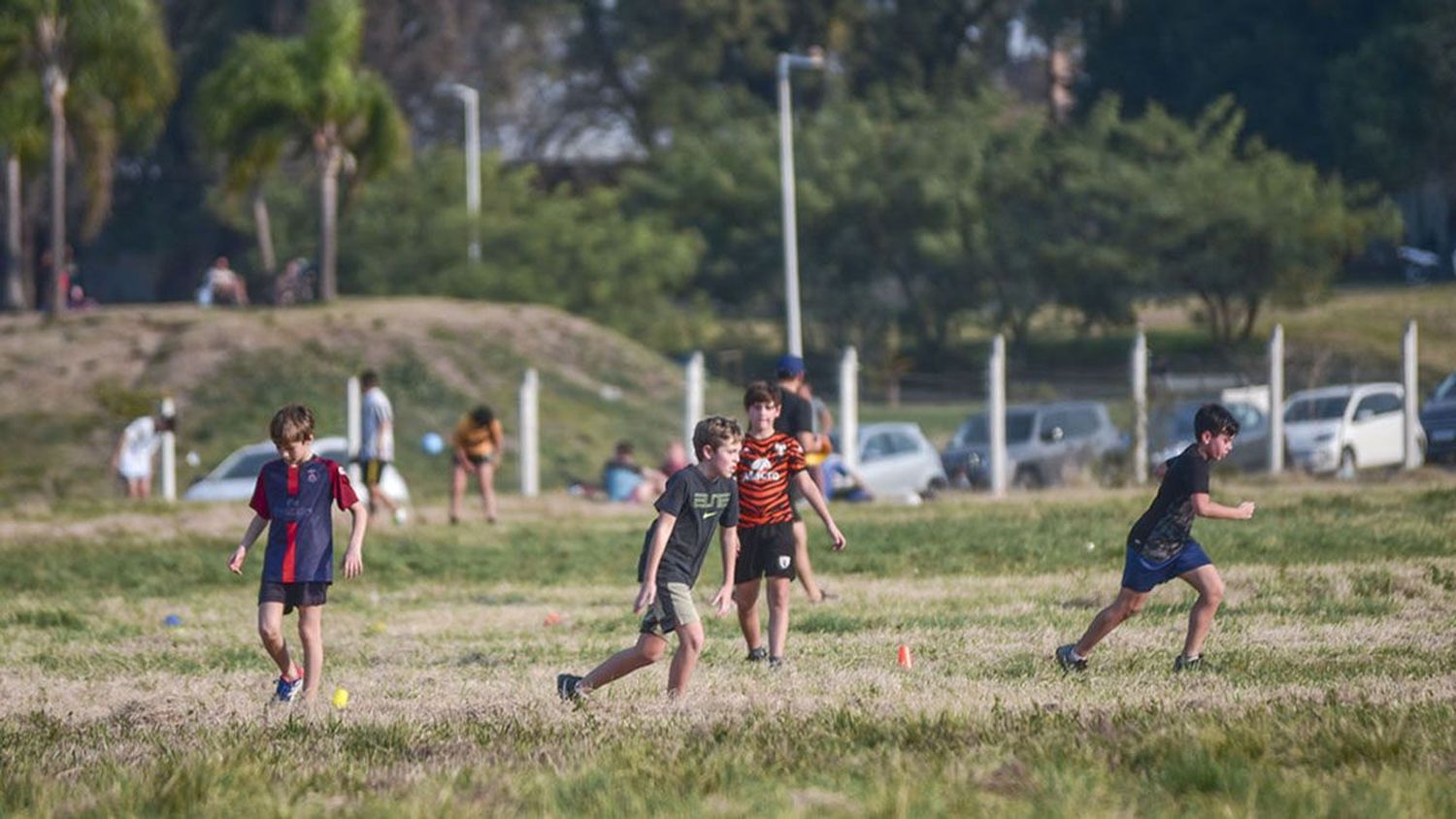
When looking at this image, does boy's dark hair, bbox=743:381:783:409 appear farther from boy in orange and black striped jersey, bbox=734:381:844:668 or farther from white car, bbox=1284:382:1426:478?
white car, bbox=1284:382:1426:478

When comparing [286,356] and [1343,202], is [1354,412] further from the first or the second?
[1343,202]

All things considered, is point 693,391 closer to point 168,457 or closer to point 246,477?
point 246,477

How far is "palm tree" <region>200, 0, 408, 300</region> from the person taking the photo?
3972 centimetres

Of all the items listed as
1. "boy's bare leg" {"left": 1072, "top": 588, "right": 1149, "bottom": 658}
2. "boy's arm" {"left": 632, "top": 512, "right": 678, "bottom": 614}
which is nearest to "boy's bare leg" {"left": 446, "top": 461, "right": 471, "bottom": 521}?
"boy's bare leg" {"left": 1072, "top": 588, "right": 1149, "bottom": 658}

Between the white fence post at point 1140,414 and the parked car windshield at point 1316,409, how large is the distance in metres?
4.45

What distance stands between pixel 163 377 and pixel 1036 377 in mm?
18881

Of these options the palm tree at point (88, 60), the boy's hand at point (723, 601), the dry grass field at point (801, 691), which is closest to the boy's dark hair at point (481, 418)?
the dry grass field at point (801, 691)

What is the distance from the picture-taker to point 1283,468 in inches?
1136

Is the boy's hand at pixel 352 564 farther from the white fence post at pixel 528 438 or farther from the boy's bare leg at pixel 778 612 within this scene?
the white fence post at pixel 528 438

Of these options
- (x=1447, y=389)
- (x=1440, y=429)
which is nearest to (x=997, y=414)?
(x=1440, y=429)

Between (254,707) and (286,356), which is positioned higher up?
(286,356)

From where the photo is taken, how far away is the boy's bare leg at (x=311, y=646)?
10.8 m

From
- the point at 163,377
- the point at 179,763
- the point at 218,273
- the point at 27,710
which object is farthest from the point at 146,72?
the point at 179,763

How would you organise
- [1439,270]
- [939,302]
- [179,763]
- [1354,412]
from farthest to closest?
[1439,270] → [939,302] → [1354,412] → [179,763]
